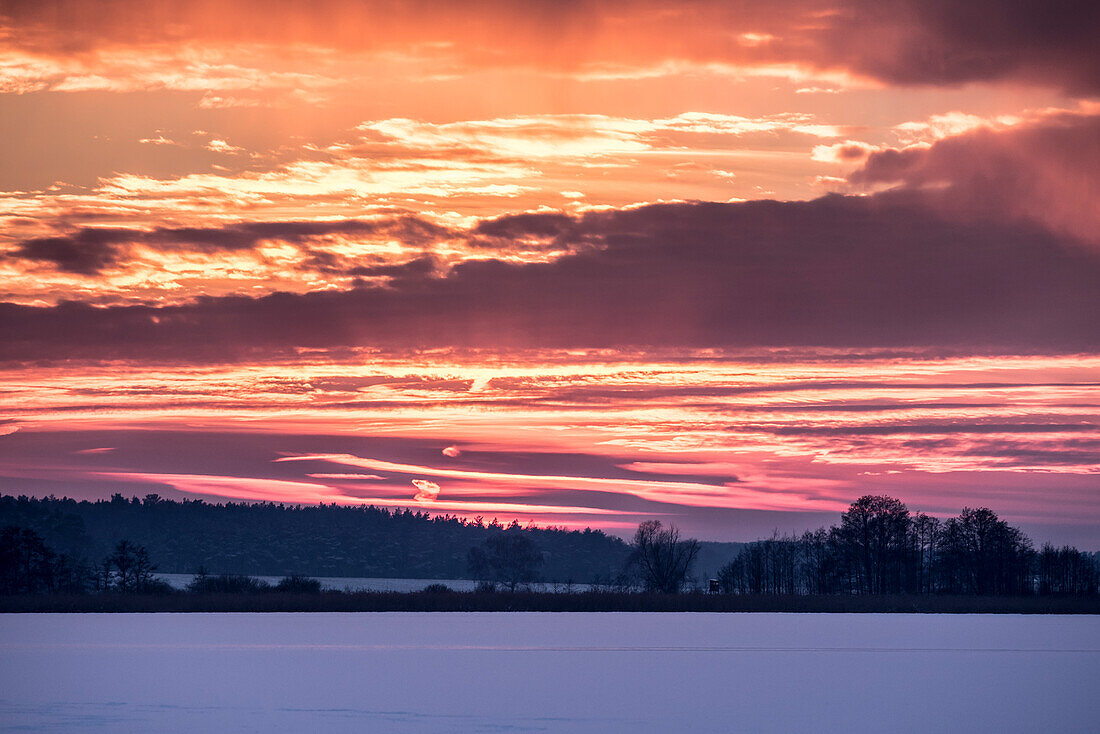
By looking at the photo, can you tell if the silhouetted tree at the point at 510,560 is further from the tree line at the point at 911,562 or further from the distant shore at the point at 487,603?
the distant shore at the point at 487,603

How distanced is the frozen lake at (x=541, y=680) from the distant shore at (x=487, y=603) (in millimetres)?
12048

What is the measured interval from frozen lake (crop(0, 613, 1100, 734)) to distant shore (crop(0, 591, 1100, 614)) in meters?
Result: 12.0

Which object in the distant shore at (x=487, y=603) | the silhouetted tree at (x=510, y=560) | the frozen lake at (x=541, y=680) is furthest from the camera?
the silhouetted tree at (x=510, y=560)

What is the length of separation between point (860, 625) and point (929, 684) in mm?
33234

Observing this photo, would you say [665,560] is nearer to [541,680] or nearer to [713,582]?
[713,582]

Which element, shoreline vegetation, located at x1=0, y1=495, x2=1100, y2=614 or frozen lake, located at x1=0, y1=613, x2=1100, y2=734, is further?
shoreline vegetation, located at x1=0, y1=495, x2=1100, y2=614

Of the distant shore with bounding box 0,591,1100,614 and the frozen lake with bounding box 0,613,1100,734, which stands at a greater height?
the distant shore with bounding box 0,591,1100,614

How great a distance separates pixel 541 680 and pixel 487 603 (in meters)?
42.8

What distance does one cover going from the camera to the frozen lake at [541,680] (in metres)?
20.6

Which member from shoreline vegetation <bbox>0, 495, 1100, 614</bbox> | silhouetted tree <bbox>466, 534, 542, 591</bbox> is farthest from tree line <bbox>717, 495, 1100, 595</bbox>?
silhouetted tree <bbox>466, 534, 542, 591</bbox>

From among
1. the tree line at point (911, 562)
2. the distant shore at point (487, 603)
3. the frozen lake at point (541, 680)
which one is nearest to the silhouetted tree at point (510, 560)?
the tree line at point (911, 562)

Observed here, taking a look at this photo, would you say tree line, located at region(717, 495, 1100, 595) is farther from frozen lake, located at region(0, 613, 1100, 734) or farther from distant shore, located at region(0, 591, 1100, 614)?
frozen lake, located at region(0, 613, 1100, 734)

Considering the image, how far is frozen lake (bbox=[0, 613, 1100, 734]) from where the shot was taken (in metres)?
20.6

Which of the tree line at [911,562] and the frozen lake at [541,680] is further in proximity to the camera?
the tree line at [911,562]
